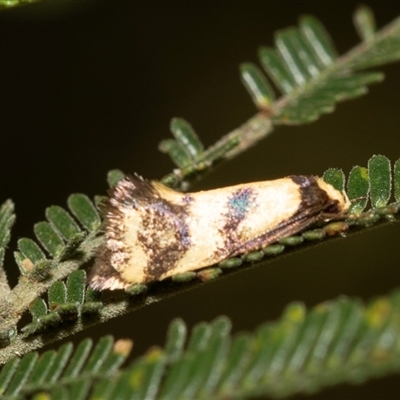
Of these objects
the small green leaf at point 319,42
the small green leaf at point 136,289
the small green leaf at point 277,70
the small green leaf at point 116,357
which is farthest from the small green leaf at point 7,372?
the small green leaf at point 319,42

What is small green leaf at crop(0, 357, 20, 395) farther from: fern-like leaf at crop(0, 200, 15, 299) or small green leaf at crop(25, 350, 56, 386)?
fern-like leaf at crop(0, 200, 15, 299)

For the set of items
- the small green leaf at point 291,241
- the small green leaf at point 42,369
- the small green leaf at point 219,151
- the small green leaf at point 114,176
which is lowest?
the small green leaf at point 291,241

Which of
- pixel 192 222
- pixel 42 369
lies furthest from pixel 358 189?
pixel 42 369

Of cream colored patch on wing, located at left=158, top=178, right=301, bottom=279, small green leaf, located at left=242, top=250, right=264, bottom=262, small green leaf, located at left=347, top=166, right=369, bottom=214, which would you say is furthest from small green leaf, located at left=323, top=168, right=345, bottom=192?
small green leaf, located at left=242, top=250, right=264, bottom=262

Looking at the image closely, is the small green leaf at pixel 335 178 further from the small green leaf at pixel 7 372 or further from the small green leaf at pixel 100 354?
the small green leaf at pixel 7 372

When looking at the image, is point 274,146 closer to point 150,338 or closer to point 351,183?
point 150,338

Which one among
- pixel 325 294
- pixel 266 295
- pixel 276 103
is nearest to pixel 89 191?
pixel 266 295
